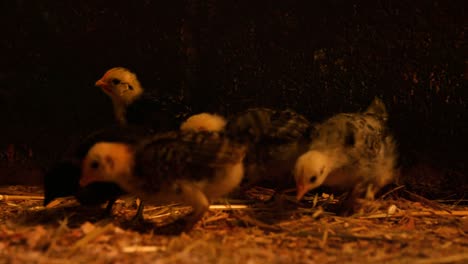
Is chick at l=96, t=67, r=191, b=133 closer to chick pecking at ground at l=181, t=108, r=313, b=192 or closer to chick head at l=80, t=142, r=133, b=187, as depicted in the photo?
chick pecking at ground at l=181, t=108, r=313, b=192

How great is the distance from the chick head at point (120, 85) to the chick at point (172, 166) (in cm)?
102

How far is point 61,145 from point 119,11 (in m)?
1.21

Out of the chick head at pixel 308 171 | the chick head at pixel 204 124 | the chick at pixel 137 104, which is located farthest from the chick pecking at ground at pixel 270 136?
the chick at pixel 137 104

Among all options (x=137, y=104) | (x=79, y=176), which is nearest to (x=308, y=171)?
(x=79, y=176)

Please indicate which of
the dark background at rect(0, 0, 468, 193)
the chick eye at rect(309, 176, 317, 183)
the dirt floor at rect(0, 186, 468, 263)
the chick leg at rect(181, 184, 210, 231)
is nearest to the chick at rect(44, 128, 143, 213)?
the dirt floor at rect(0, 186, 468, 263)

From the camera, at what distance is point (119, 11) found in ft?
13.5

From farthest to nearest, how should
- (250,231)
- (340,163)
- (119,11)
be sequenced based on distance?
(119,11)
(340,163)
(250,231)

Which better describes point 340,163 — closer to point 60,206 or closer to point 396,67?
point 396,67

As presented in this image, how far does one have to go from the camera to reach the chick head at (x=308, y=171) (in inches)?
126

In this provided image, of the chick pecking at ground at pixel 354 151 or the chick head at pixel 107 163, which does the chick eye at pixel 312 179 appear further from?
the chick head at pixel 107 163

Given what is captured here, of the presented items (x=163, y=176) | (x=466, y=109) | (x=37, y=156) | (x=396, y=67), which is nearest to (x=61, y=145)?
(x=37, y=156)

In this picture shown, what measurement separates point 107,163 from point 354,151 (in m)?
1.63

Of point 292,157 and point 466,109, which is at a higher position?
point 466,109

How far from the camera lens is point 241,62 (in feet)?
13.4
